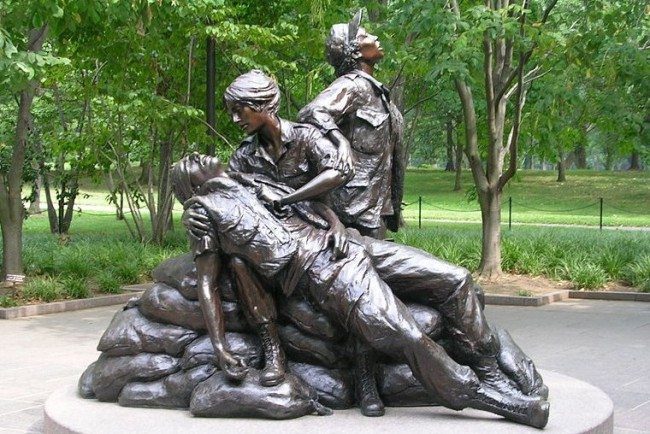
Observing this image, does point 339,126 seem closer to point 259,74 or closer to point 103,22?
point 259,74

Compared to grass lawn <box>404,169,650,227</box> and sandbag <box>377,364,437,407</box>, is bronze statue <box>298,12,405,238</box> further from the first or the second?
grass lawn <box>404,169,650,227</box>

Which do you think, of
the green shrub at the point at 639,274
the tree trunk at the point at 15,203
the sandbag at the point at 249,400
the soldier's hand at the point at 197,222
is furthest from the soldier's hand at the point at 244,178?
the green shrub at the point at 639,274

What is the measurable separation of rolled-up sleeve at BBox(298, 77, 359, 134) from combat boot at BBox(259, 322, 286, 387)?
1.32m

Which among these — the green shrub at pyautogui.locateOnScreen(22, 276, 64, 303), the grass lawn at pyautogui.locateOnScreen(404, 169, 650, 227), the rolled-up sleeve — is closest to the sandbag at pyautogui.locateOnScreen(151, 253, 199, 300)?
the rolled-up sleeve

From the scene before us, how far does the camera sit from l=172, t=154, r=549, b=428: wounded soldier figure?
5453 millimetres

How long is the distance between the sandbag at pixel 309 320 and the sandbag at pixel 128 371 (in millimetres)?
759

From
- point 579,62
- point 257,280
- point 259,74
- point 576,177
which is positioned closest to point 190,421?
point 257,280

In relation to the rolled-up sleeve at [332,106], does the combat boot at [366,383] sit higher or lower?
lower

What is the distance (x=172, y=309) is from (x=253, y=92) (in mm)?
1426

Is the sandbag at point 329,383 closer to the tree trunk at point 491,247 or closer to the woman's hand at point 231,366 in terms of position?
the woman's hand at point 231,366

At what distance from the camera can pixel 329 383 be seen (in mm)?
5816

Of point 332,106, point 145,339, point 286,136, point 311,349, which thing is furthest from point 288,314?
point 332,106

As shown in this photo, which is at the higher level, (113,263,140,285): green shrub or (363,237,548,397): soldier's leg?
(363,237,548,397): soldier's leg

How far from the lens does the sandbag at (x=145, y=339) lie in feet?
19.7
